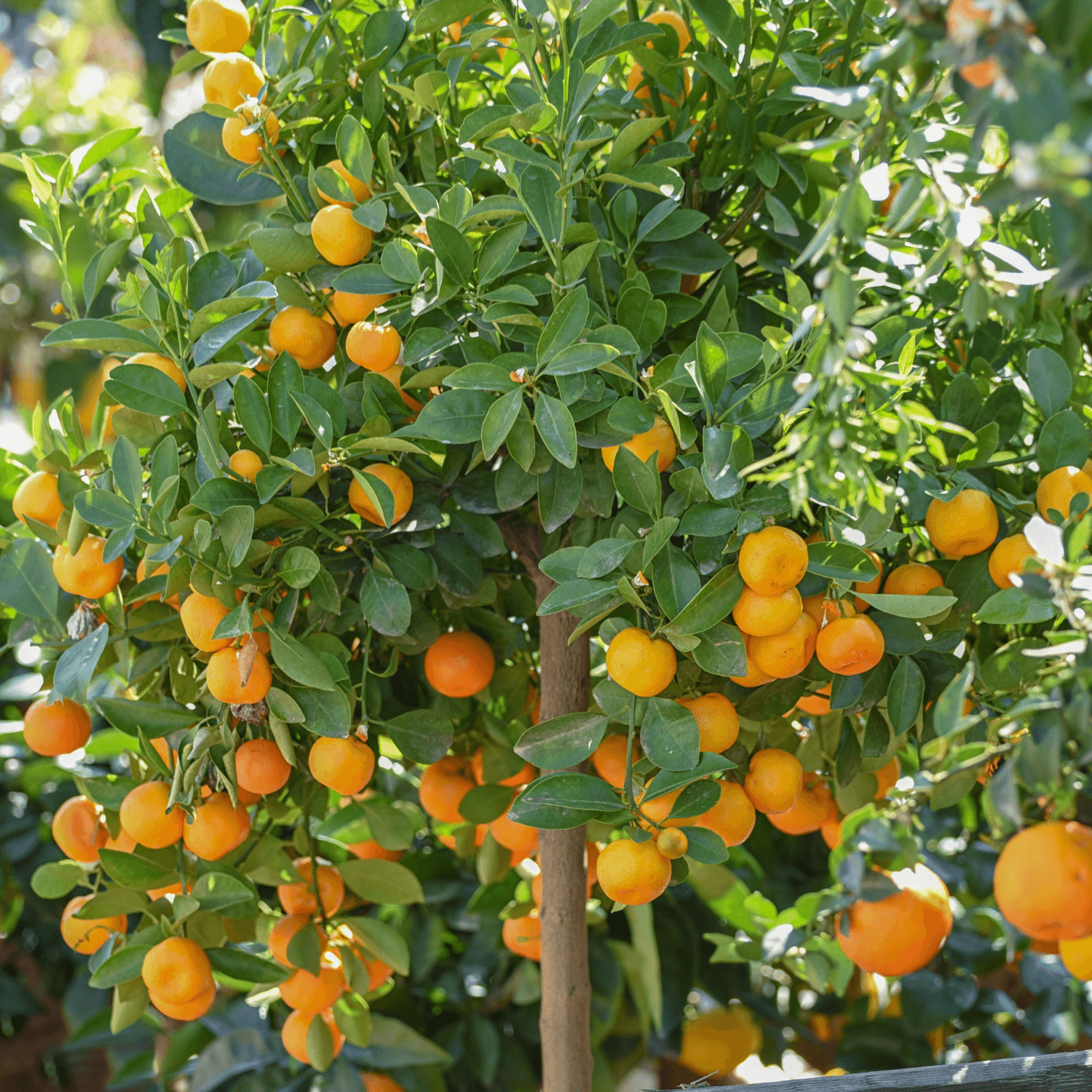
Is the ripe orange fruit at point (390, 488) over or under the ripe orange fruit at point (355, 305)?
under

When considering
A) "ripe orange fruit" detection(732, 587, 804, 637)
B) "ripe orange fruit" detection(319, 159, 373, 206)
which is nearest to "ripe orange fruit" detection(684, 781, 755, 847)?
"ripe orange fruit" detection(732, 587, 804, 637)

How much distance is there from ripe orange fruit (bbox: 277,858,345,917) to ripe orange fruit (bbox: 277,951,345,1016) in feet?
0.12

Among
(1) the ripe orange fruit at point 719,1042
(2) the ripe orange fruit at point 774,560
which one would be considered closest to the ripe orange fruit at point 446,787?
(2) the ripe orange fruit at point 774,560

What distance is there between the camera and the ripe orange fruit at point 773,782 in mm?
522

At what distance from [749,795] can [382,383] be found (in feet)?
0.92

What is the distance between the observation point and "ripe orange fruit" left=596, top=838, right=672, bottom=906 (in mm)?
461

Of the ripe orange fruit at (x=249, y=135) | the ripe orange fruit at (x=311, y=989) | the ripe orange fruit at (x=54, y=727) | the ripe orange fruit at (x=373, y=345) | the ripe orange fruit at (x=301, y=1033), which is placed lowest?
the ripe orange fruit at (x=301, y=1033)

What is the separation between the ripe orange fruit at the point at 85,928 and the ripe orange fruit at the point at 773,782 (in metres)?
0.36

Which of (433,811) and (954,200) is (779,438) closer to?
(954,200)

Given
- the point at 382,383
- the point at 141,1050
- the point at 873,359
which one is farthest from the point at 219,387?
the point at 141,1050

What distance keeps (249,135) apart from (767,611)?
0.36 meters

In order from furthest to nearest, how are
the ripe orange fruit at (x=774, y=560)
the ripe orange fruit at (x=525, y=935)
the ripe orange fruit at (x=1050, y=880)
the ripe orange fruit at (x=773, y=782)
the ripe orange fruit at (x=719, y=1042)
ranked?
1. the ripe orange fruit at (x=719, y=1042)
2. the ripe orange fruit at (x=525, y=935)
3. the ripe orange fruit at (x=773, y=782)
4. the ripe orange fruit at (x=774, y=560)
5. the ripe orange fruit at (x=1050, y=880)

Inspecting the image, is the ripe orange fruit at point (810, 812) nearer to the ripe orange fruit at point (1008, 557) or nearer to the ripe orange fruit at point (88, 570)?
the ripe orange fruit at point (1008, 557)

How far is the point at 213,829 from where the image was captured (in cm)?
54
